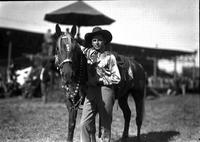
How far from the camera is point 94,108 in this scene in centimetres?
470

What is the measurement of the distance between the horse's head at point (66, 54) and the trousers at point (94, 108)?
0.69 metres

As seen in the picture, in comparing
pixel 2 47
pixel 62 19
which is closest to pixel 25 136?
pixel 62 19

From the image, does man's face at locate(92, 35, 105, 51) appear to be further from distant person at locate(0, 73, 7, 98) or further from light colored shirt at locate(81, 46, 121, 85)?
distant person at locate(0, 73, 7, 98)

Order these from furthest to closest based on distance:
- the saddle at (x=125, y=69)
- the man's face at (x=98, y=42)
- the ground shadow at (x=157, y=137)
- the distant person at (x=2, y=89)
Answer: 1. the distant person at (x=2, y=89)
2. the ground shadow at (x=157, y=137)
3. the saddle at (x=125, y=69)
4. the man's face at (x=98, y=42)

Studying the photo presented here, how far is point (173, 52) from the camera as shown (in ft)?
92.2

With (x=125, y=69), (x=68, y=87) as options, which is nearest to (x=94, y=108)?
(x=68, y=87)

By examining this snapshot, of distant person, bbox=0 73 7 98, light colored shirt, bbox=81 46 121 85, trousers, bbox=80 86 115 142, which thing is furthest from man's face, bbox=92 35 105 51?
distant person, bbox=0 73 7 98

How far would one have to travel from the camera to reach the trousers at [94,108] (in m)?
4.61

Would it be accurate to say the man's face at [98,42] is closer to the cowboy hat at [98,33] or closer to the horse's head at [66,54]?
the cowboy hat at [98,33]

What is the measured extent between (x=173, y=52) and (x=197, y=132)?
70.4 ft

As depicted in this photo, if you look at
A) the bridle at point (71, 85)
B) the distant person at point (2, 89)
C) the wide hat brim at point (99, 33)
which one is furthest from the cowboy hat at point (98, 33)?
the distant person at point (2, 89)

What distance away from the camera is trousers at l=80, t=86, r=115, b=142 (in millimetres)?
4609

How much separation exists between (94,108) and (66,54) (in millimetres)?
1010

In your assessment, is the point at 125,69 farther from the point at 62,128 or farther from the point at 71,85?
the point at 62,128
